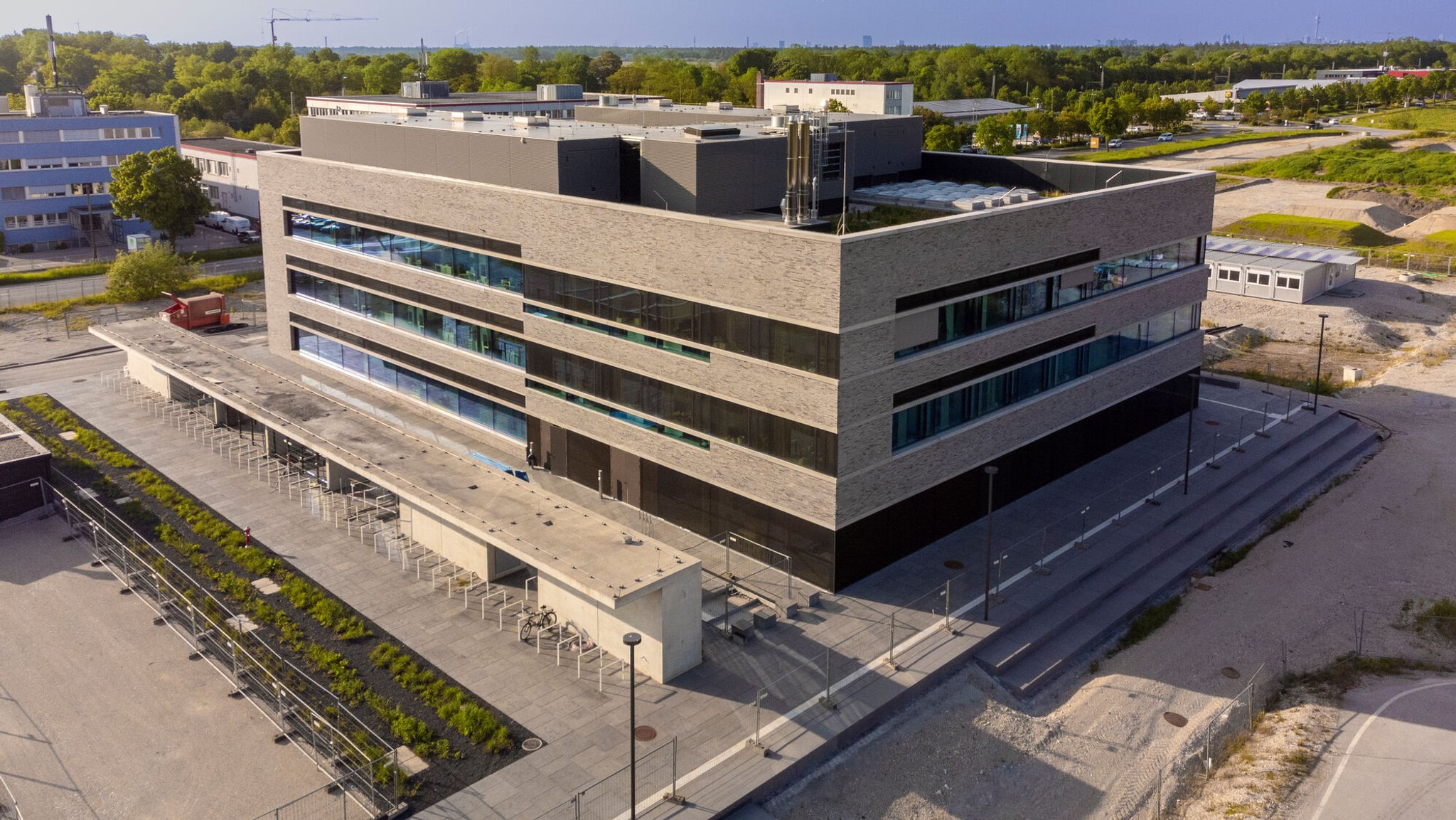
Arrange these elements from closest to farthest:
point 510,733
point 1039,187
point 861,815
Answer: point 861,815, point 510,733, point 1039,187

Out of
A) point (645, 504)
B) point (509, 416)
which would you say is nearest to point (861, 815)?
point (645, 504)

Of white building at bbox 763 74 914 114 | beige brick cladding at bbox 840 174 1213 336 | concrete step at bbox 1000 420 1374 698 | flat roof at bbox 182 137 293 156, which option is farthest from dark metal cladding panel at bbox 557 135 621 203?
white building at bbox 763 74 914 114

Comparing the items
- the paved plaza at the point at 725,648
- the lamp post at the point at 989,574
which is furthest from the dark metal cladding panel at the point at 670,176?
the lamp post at the point at 989,574

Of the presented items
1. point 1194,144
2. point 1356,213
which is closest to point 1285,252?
point 1356,213

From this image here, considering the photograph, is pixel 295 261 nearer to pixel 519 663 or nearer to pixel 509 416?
pixel 509 416

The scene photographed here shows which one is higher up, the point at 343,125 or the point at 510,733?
the point at 343,125

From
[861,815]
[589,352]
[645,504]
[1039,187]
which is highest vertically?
[1039,187]
